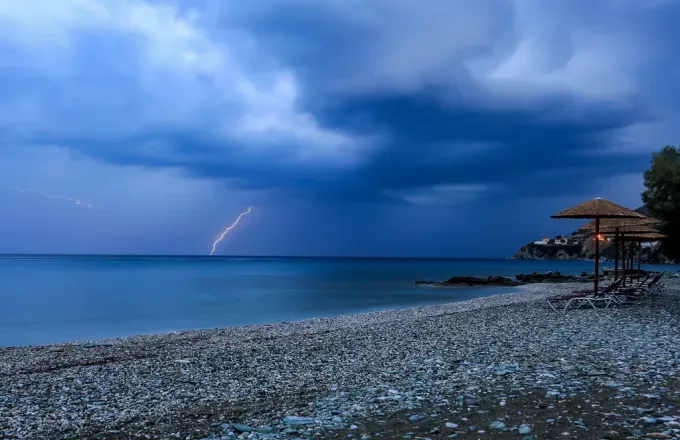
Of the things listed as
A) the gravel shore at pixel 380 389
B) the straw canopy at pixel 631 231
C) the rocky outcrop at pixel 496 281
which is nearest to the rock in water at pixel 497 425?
the gravel shore at pixel 380 389

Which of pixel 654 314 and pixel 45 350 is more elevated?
pixel 654 314

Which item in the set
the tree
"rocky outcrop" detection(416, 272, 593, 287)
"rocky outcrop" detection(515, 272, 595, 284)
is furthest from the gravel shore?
"rocky outcrop" detection(515, 272, 595, 284)

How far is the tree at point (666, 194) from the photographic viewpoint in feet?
89.4

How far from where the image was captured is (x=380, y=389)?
805cm

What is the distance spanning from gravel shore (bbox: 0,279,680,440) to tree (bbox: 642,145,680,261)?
15.7 metres

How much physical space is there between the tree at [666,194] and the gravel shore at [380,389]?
619 inches

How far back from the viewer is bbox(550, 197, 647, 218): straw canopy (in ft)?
57.5

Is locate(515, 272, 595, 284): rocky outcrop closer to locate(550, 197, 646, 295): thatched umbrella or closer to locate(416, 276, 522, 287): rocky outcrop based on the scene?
locate(416, 276, 522, 287): rocky outcrop

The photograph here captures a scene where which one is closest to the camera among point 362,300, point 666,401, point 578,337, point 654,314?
point 666,401

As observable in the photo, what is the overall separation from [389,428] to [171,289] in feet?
169

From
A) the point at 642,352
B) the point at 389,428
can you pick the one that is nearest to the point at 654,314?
the point at 642,352

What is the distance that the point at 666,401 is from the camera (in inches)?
256

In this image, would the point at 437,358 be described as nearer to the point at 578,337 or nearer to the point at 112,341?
the point at 578,337

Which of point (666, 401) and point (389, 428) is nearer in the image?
point (389, 428)
